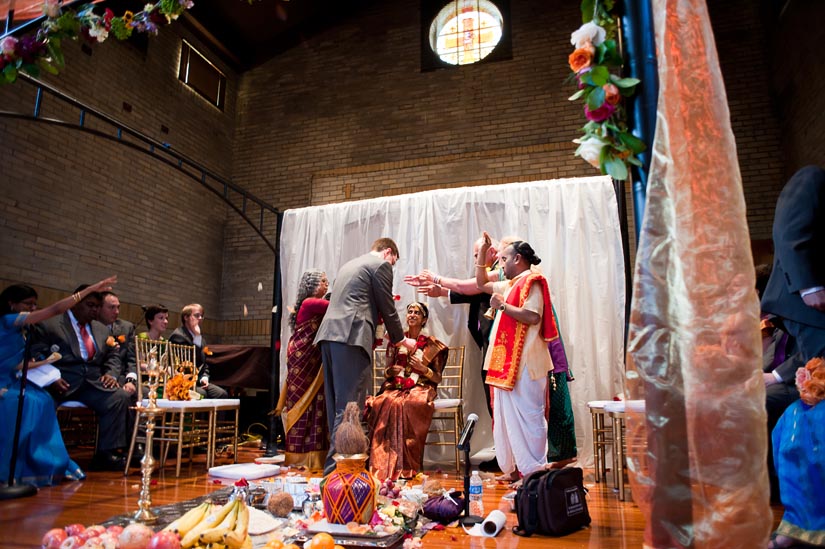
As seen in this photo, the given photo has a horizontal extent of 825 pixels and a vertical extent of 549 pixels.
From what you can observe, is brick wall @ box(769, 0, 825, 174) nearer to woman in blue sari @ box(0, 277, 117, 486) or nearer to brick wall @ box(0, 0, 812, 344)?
brick wall @ box(0, 0, 812, 344)

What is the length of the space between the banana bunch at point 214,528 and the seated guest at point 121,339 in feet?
10.4

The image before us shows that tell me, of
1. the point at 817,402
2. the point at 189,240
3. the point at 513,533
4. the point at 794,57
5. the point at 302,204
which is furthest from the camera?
the point at 302,204

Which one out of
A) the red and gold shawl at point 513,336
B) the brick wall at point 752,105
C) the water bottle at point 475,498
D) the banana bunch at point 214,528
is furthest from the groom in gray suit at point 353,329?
the brick wall at point 752,105

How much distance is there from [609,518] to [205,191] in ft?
27.1

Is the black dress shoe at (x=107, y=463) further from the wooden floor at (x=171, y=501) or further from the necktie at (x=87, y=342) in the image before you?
the necktie at (x=87, y=342)

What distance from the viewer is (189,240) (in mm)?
8891

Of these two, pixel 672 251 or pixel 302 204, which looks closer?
pixel 672 251

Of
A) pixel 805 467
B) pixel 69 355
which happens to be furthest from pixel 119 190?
pixel 805 467

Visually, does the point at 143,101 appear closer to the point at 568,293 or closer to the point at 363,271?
the point at 363,271

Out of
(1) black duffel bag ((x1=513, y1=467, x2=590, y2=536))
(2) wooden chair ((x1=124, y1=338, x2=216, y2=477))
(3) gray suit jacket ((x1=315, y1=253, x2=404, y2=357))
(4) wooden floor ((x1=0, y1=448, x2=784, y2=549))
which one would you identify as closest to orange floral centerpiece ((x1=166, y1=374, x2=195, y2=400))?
(2) wooden chair ((x1=124, y1=338, x2=216, y2=477))

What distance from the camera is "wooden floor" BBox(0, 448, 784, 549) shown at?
242 centimetres

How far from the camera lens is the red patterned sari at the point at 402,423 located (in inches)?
163

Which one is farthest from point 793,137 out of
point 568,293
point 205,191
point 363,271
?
point 205,191

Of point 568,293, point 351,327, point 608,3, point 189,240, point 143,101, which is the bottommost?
point 351,327
